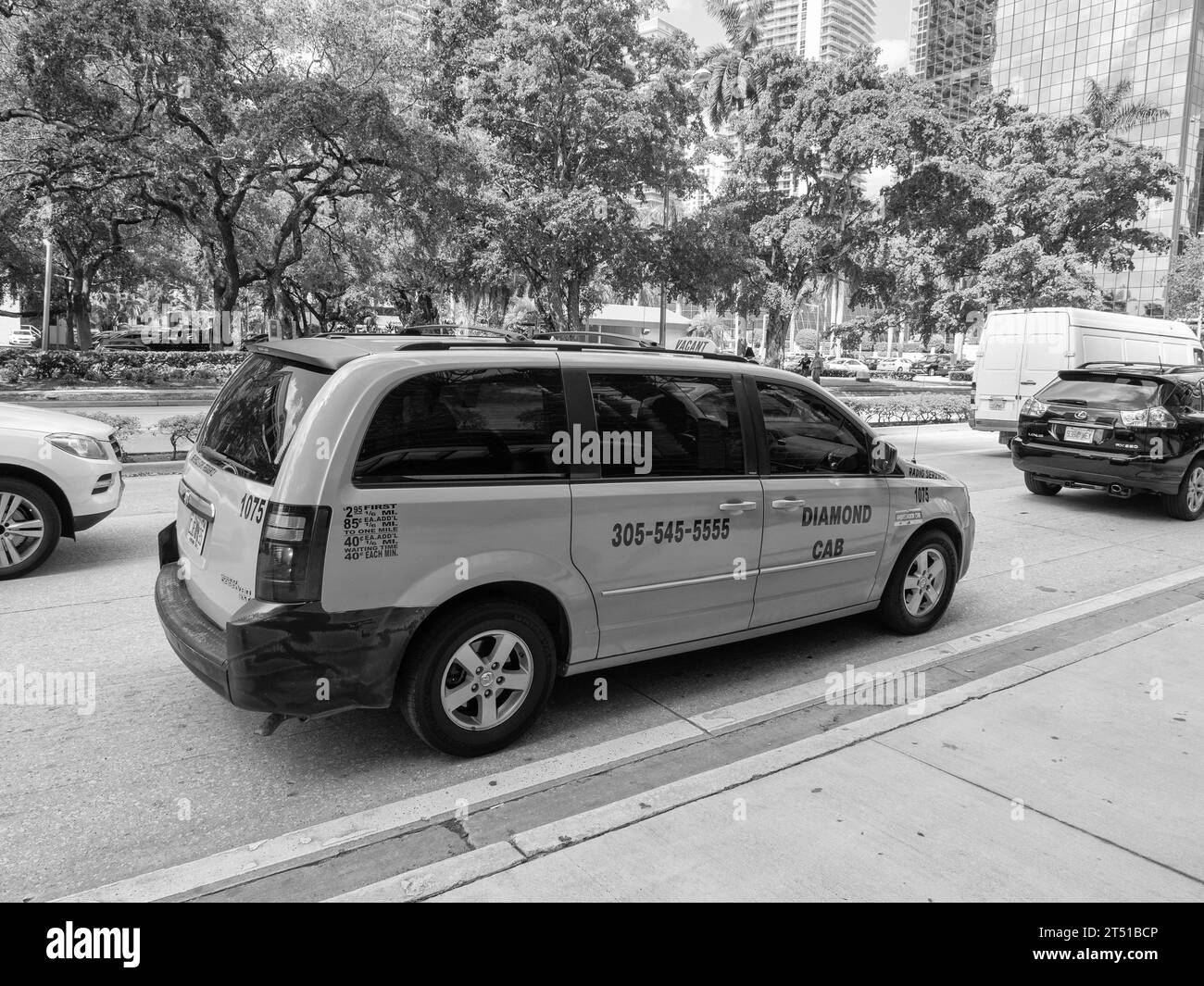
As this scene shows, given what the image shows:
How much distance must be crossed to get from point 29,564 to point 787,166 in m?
28.9

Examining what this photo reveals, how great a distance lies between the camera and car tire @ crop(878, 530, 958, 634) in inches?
205

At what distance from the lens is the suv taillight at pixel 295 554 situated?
308 centimetres

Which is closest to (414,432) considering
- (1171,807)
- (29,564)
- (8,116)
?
(1171,807)

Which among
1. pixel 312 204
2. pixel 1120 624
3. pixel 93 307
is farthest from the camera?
pixel 93 307

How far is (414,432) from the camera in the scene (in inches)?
131

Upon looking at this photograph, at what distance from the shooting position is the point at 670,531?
3973 mm

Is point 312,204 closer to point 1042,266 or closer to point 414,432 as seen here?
point 1042,266

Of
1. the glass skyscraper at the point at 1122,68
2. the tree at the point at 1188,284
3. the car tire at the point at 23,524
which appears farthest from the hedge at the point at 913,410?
the glass skyscraper at the point at 1122,68

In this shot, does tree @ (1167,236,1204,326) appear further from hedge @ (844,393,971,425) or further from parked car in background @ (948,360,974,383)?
hedge @ (844,393,971,425)

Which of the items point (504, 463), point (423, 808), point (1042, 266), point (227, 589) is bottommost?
point (423, 808)

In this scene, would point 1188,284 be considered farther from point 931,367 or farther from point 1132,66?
point 1132,66

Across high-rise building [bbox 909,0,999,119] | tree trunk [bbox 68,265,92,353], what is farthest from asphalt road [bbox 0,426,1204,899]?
high-rise building [bbox 909,0,999,119]

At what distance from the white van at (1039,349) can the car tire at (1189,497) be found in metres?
5.43

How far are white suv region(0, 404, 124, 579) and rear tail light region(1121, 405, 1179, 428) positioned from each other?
9619 millimetres
